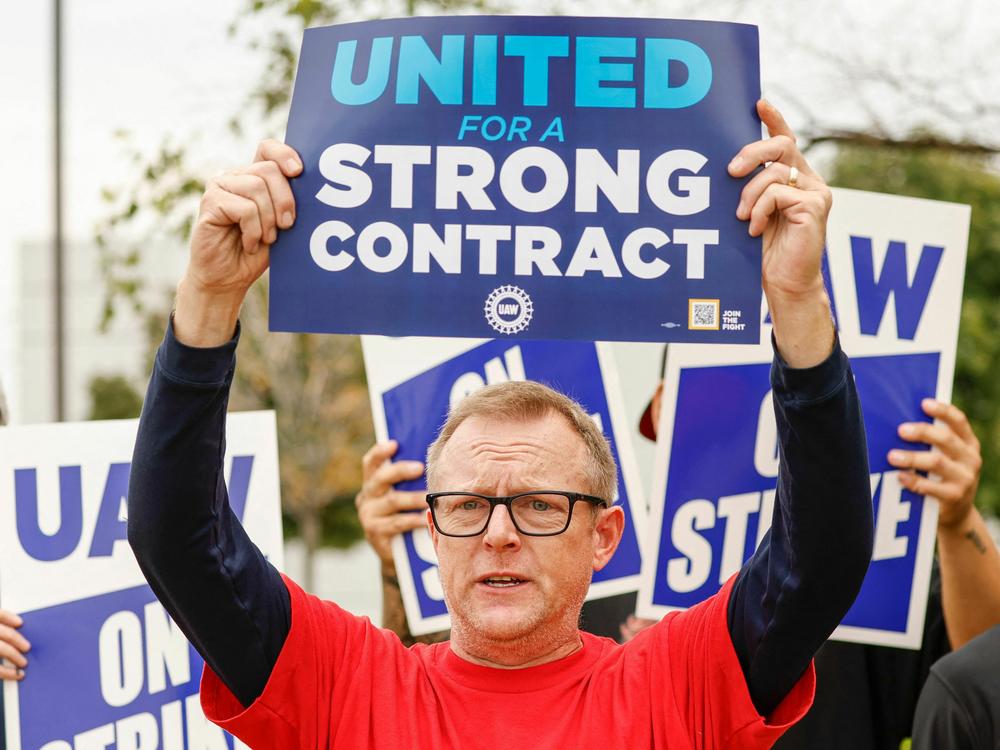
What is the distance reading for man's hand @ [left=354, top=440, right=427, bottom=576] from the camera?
3074mm

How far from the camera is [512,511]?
7.04 feet

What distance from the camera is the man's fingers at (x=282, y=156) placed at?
215cm

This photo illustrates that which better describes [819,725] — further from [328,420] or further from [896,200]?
[328,420]

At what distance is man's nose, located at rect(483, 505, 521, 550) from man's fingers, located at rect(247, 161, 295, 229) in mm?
617

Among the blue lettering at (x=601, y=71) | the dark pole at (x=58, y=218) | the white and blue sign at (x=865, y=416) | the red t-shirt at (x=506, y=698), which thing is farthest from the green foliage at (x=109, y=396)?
the blue lettering at (x=601, y=71)

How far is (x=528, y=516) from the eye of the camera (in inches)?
84.9

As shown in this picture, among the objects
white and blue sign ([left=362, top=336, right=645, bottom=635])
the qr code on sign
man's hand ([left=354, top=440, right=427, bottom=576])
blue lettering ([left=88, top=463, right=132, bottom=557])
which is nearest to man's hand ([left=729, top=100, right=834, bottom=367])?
the qr code on sign

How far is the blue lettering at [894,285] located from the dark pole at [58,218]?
904 cm

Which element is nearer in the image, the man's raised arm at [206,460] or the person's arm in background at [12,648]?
the man's raised arm at [206,460]

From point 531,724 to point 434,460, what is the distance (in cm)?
53

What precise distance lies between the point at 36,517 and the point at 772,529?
1689 mm

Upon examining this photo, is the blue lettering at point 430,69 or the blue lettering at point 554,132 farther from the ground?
the blue lettering at point 430,69

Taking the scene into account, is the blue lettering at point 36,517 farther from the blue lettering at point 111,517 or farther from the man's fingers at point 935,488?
the man's fingers at point 935,488

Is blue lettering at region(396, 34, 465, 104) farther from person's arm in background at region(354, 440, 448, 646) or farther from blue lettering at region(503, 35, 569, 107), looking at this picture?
person's arm in background at region(354, 440, 448, 646)
